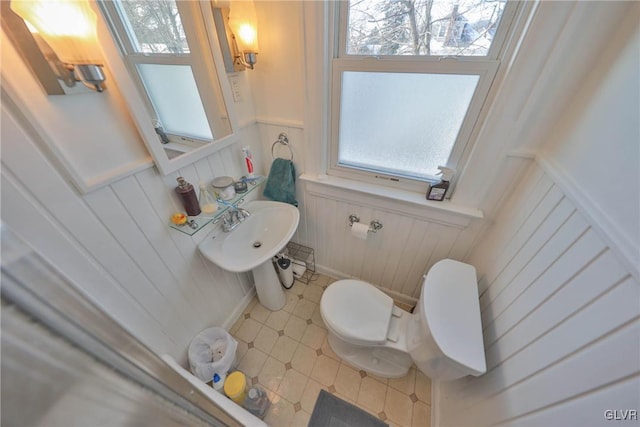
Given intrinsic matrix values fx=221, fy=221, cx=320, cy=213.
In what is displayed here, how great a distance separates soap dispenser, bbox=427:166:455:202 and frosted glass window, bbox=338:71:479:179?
0.08 meters

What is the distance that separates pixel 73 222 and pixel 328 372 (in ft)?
4.66

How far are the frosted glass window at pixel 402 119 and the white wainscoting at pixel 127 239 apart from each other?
0.62 m

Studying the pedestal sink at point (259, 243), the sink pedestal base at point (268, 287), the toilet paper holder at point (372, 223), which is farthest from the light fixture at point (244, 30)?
the sink pedestal base at point (268, 287)

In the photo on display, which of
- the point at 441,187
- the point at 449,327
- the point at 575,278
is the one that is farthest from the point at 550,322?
the point at 441,187

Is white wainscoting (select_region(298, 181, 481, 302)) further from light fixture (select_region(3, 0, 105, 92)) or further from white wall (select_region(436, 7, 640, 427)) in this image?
light fixture (select_region(3, 0, 105, 92))

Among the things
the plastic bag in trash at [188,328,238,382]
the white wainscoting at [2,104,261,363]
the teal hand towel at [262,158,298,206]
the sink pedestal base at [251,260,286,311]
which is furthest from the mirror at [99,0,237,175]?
the plastic bag in trash at [188,328,238,382]

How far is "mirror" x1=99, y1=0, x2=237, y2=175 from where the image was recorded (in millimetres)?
728

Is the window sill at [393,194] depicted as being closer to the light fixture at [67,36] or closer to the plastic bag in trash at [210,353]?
the light fixture at [67,36]

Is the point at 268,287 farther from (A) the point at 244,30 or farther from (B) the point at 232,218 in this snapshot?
(A) the point at 244,30

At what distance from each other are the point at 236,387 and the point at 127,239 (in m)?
0.94

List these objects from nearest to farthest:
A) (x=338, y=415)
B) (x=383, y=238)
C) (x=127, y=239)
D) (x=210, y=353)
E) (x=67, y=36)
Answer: (x=67, y=36) < (x=127, y=239) < (x=338, y=415) < (x=210, y=353) < (x=383, y=238)

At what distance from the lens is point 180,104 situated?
963mm

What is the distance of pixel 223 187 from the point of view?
3.67 ft

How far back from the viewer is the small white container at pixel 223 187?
3.67 feet
